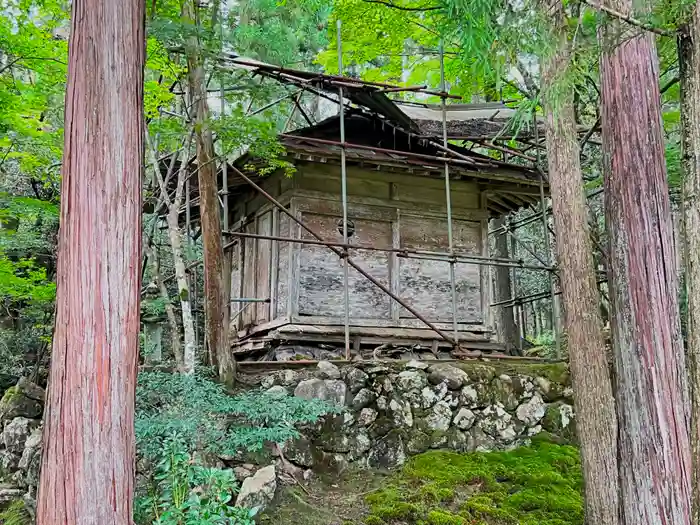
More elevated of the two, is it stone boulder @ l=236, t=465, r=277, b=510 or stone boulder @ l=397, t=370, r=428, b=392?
stone boulder @ l=397, t=370, r=428, b=392

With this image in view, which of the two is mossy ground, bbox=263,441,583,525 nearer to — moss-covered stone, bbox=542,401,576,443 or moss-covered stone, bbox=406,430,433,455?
moss-covered stone, bbox=406,430,433,455

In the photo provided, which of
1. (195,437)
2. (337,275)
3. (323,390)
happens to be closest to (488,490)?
(323,390)

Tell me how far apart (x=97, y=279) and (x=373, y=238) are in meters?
7.46

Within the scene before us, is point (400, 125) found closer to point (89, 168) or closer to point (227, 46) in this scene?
point (227, 46)

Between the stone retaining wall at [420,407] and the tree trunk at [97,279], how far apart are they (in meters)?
3.81

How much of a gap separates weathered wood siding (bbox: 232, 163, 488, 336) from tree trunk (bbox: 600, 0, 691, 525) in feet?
18.8

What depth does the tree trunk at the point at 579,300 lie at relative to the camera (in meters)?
5.34

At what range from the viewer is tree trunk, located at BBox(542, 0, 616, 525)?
210 inches

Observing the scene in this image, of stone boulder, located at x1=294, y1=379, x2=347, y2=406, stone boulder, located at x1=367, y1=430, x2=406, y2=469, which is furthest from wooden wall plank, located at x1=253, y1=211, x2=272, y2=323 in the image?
stone boulder, located at x1=367, y1=430, x2=406, y2=469

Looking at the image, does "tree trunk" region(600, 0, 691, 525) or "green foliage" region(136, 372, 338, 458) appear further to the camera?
"green foliage" region(136, 372, 338, 458)

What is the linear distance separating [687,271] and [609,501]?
2.49m

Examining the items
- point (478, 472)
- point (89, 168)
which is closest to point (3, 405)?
point (89, 168)

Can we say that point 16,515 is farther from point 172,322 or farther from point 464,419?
point 464,419

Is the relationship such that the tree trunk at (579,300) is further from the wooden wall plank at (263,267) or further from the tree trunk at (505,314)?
the tree trunk at (505,314)
